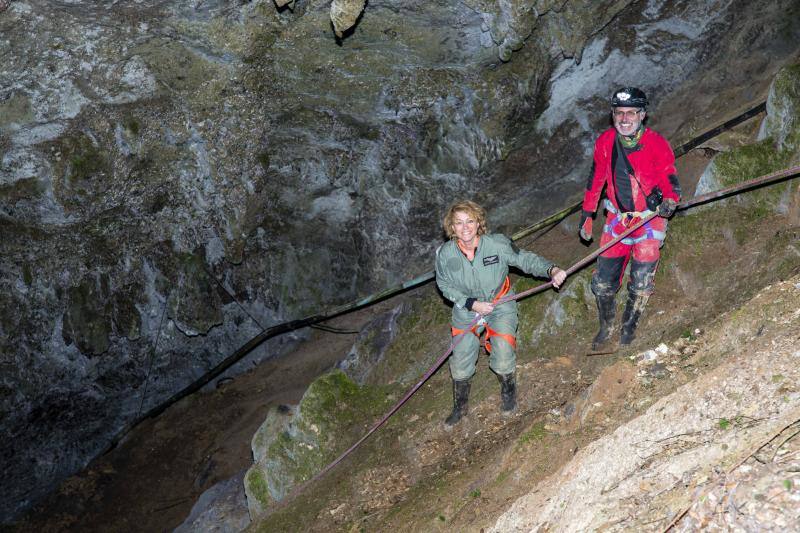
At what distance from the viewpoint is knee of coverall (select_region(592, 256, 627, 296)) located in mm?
6720

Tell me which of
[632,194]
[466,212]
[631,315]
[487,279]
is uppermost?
[466,212]

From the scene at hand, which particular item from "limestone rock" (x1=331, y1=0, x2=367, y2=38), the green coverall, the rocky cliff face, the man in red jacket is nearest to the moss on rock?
the green coverall

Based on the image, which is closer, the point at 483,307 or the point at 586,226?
the point at 483,307

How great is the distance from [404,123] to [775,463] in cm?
858

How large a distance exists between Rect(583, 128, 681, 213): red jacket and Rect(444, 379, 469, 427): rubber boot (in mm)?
2538

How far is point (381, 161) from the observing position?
12.0m

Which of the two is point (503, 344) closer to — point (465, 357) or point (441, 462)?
point (465, 357)

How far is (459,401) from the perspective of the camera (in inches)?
284

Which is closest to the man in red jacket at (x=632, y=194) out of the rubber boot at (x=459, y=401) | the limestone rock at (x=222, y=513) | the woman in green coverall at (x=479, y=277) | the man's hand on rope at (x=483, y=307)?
the woman in green coverall at (x=479, y=277)

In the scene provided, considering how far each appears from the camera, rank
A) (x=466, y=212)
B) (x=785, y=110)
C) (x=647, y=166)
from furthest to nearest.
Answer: (x=785, y=110)
(x=647, y=166)
(x=466, y=212)

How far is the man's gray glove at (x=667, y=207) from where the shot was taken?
234 inches

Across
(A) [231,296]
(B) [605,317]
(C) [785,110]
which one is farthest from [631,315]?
(A) [231,296]

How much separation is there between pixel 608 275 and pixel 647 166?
126 cm

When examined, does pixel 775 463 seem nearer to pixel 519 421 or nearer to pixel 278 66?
pixel 519 421
